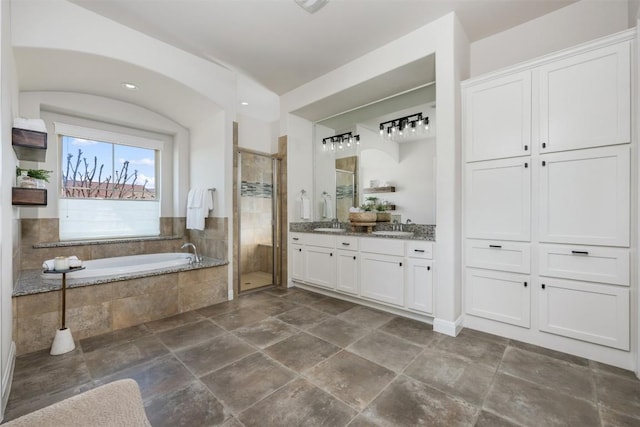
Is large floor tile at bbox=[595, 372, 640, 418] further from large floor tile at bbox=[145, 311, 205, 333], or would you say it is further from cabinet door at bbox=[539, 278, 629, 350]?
large floor tile at bbox=[145, 311, 205, 333]

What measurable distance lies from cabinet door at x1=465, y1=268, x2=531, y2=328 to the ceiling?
243cm

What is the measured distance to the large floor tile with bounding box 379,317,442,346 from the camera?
8.05ft

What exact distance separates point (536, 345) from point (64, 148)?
5.61m

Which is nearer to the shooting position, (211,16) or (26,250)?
(211,16)

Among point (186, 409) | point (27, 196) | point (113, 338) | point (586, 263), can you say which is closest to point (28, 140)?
point (27, 196)

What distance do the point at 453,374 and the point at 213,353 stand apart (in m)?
1.82

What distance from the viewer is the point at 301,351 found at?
88.2 inches

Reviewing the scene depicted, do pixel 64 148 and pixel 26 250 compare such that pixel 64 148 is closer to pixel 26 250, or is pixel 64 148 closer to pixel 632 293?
pixel 26 250

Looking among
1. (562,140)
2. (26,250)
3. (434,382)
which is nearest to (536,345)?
(434,382)

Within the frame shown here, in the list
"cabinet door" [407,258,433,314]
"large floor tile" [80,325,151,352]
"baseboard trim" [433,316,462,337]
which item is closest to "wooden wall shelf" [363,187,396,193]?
"cabinet door" [407,258,433,314]

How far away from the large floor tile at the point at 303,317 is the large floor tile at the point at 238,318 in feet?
0.83

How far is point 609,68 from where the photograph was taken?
80.5 inches

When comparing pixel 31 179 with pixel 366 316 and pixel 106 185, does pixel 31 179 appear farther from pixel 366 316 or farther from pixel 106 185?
pixel 366 316

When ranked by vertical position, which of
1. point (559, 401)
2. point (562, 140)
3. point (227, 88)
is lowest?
point (559, 401)
